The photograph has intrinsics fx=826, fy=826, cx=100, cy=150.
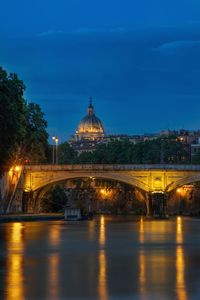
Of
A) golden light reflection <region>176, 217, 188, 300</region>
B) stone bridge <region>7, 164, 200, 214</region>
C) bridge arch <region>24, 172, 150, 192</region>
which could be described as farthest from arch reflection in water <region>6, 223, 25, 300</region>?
bridge arch <region>24, 172, 150, 192</region>

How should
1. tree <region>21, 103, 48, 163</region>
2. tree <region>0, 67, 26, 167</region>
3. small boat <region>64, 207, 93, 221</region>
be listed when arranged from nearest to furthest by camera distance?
1. tree <region>0, 67, 26, 167</region>
2. small boat <region>64, 207, 93, 221</region>
3. tree <region>21, 103, 48, 163</region>

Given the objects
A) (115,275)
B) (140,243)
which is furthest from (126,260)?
(140,243)

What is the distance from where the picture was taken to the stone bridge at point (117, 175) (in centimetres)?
10912

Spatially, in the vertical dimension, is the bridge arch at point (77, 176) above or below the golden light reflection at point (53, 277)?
above

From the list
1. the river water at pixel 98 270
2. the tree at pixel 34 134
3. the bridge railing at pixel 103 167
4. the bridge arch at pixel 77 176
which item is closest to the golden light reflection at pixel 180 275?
the river water at pixel 98 270

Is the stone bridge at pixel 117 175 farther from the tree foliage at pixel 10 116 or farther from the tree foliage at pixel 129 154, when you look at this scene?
the tree foliage at pixel 129 154

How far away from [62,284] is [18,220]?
54.0 meters

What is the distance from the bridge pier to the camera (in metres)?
110

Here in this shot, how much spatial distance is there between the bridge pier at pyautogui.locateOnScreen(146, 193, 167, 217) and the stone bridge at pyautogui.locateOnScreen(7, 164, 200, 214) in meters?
0.22

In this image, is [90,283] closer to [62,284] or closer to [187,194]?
[62,284]

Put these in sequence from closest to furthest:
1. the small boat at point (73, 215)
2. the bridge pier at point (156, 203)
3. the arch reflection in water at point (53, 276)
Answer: the arch reflection in water at point (53, 276) < the small boat at point (73, 215) < the bridge pier at point (156, 203)

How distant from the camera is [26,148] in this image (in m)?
102

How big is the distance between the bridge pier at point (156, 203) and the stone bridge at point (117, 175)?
0.74ft

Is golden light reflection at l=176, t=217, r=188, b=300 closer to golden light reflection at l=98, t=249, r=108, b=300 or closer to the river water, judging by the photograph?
the river water
